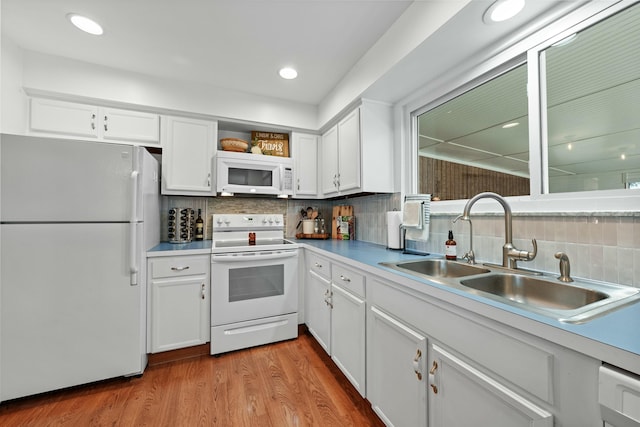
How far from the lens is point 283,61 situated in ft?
6.95

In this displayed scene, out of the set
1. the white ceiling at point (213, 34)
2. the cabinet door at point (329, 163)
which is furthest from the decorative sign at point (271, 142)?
the white ceiling at point (213, 34)

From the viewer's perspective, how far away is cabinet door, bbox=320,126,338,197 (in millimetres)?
2625

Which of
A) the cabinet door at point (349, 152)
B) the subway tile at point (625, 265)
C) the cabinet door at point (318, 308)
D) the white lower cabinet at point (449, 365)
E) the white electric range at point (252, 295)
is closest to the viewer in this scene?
the white lower cabinet at point (449, 365)

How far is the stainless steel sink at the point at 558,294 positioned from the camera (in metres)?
0.73

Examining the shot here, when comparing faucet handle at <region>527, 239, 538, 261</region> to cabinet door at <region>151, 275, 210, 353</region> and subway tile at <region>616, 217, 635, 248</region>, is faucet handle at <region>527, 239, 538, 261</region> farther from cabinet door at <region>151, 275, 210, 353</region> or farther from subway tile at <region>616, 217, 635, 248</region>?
cabinet door at <region>151, 275, 210, 353</region>

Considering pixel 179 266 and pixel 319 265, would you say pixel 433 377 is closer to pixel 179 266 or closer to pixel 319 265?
pixel 319 265

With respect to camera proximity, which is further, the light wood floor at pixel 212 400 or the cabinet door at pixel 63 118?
the cabinet door at pixel 63 118

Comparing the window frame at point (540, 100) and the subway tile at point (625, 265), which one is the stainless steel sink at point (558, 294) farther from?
the window frame at point (540, 100)

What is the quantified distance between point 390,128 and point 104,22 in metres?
2.21

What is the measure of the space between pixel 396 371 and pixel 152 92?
2.86 m

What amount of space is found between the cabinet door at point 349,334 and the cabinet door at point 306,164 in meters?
1.37

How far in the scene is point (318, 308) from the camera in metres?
2.15

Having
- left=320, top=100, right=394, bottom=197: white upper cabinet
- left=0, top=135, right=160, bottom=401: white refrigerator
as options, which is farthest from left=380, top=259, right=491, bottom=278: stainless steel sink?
left=0, top=135, right=160, bottom=401: white refrigerator

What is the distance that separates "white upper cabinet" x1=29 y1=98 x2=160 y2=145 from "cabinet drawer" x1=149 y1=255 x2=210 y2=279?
1.15 metres
